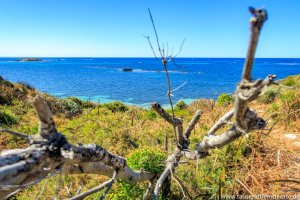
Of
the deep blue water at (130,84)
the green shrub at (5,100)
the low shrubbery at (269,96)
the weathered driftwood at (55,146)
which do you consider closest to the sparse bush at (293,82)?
the deep blue water at (130,84)

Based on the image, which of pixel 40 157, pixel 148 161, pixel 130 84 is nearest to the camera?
pixel 40 157

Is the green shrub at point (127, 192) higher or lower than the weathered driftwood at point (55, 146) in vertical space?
lower

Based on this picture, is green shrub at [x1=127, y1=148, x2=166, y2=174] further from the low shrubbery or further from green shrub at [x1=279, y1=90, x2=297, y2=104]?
the low shrubbery

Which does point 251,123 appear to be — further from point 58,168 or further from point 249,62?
point 58,168

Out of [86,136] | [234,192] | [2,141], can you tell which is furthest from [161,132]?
[234,192]

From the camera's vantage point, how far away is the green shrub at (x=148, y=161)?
400 centimetres

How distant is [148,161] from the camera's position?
13.1 ft

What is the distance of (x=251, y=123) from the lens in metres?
1.95

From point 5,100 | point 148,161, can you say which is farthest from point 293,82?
point 148,161

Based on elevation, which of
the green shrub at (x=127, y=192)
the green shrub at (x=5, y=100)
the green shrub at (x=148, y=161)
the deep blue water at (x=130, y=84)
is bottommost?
the deep blue water at (x=130, y=84)

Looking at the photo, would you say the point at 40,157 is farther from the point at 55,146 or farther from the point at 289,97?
the point at 289,97

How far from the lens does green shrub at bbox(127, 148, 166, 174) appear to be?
157 inches

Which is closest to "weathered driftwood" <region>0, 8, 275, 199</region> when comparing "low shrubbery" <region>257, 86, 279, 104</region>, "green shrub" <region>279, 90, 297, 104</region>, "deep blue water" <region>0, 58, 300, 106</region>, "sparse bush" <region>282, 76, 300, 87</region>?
"deep blue water" <region>0, 58, 300, 106</region>

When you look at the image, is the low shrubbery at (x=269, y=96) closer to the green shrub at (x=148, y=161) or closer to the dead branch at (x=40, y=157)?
the green shrub at (x=148, y=161)
